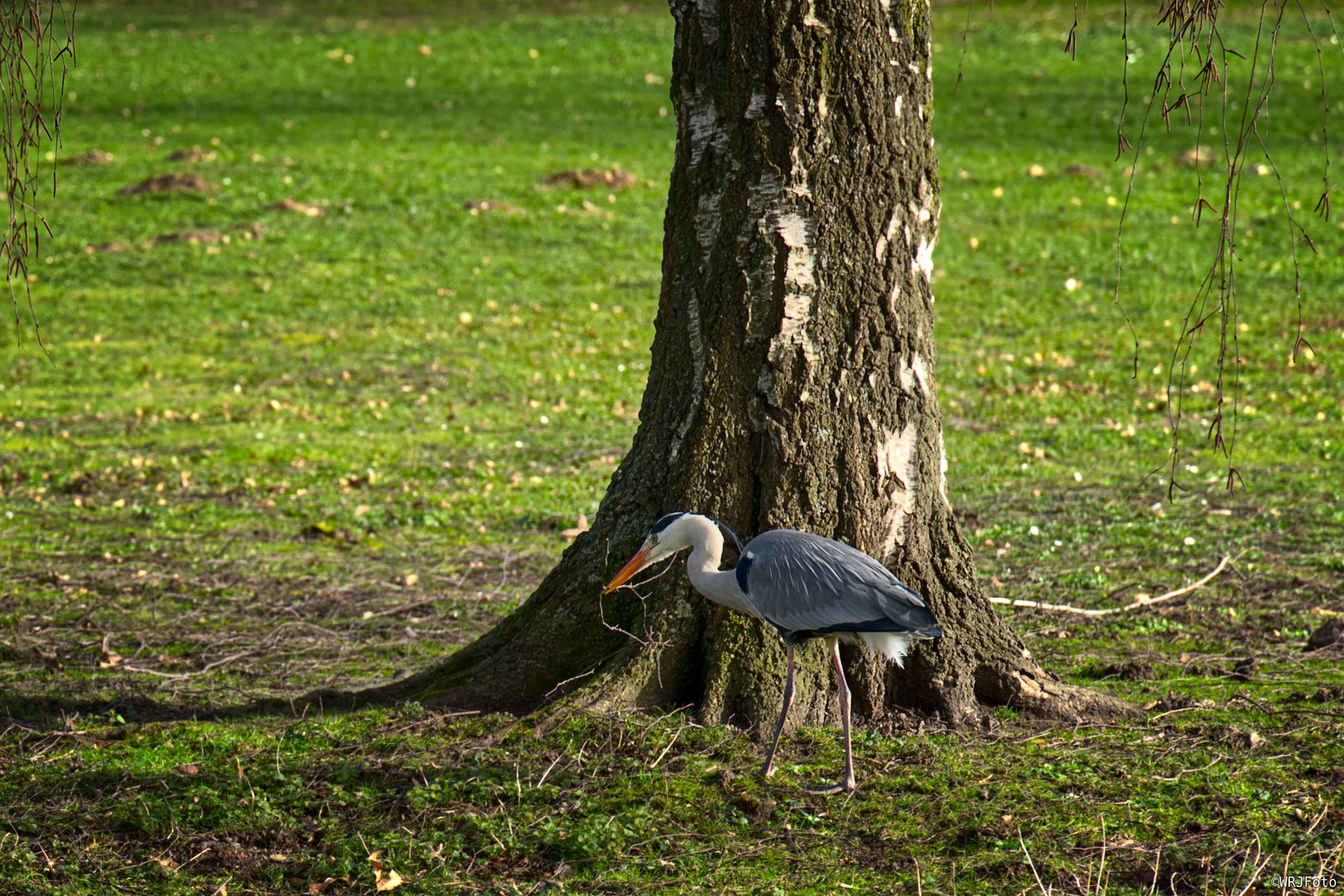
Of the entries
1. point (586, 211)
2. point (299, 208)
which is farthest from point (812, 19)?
point (299, 208)

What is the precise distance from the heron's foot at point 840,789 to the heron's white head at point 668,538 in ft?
2.97

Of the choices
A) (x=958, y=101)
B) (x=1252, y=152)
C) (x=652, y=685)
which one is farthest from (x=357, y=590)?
(x=958, y=101)

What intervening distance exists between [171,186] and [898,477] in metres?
16.1

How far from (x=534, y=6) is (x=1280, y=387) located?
23162mm

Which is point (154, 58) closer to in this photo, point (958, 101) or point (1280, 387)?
point (958, 101)

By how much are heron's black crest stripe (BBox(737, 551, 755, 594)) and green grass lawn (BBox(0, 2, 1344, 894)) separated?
2.16 ft

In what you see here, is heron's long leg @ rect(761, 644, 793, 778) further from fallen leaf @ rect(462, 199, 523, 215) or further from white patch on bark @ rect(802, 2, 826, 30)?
fallen leaf @ rect(462, 199, 523, 215)

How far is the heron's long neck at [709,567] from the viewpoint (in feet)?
14.7

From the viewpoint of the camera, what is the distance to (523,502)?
9086mm

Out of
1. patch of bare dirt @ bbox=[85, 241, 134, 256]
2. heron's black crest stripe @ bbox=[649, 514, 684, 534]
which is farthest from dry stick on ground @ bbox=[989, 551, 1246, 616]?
patch of bare dirt @ bbox=[85, 241, 134, 256]

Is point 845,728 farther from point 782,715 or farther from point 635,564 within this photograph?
point 635,564

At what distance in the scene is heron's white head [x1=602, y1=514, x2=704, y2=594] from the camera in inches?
178

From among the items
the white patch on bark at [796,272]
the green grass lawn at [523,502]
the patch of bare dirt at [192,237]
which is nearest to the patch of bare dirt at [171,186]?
the green grass lawn at [523,502]

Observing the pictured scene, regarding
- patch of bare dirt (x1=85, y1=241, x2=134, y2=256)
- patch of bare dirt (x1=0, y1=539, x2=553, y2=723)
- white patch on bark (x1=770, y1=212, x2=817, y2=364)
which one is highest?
white patch on bark (x1=770, y1=212, x2=817, y2=364)
